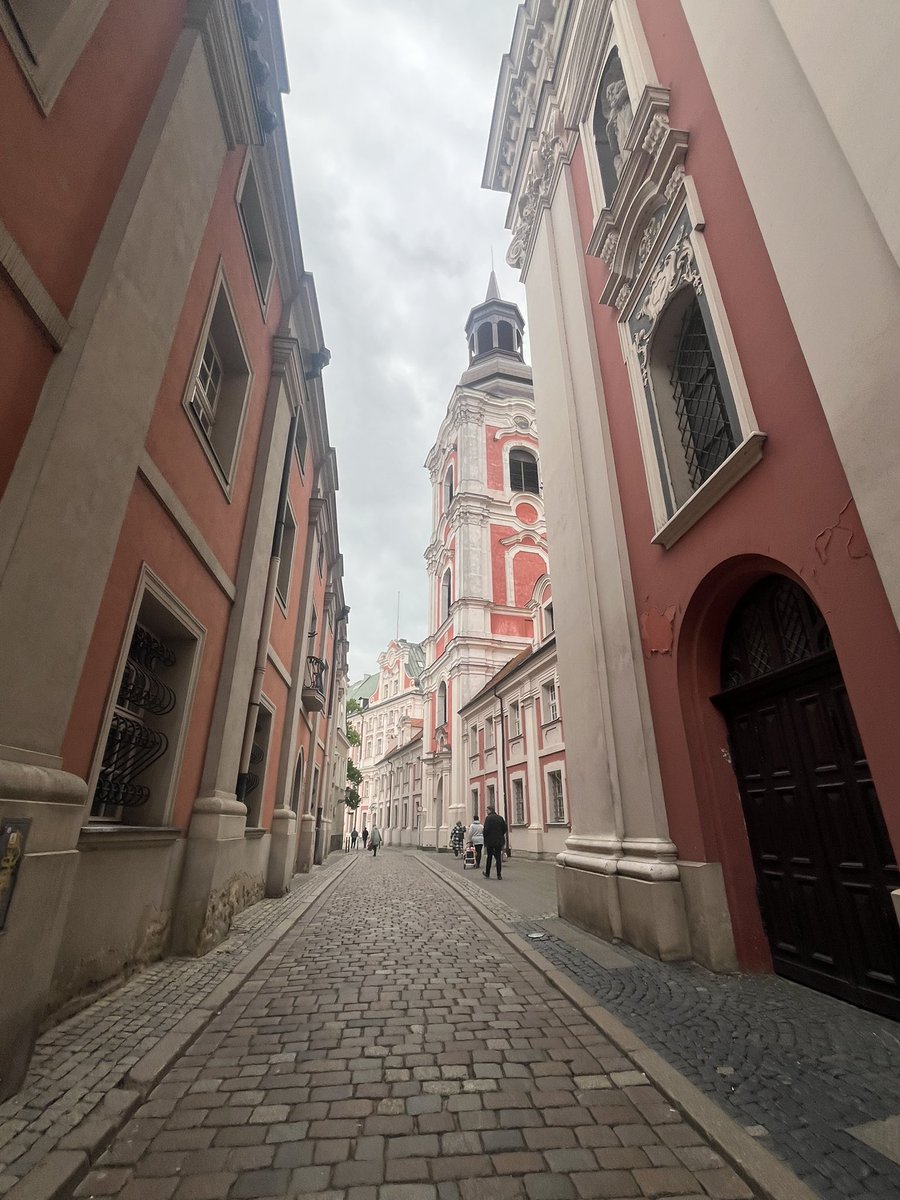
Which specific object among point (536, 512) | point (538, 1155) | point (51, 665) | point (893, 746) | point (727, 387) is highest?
point (536, 512)

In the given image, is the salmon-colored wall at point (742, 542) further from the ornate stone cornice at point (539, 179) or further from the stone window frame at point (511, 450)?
the stone window frame at point (511, 450)

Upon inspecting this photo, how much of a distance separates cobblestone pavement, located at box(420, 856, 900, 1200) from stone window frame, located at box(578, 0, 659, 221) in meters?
9.33

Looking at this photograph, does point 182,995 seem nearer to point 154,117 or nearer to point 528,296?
point 154,117

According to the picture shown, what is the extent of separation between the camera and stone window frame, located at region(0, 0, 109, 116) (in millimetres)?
3352

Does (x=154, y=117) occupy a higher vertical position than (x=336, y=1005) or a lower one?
higher

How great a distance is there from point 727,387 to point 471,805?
86.9 feet

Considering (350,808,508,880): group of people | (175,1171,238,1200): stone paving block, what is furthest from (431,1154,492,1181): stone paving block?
(350,808,508,880): group of people

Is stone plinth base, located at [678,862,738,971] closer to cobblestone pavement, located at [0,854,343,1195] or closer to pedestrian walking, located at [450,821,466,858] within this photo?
cobblestone pavement, located at [0,854,343,1195]

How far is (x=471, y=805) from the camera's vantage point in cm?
2862

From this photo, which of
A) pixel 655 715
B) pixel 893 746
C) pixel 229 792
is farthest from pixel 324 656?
pixel 893 746

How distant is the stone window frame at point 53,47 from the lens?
3.35m

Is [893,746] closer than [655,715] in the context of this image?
Yes

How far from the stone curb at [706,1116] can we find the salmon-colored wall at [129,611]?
4187 millimetres

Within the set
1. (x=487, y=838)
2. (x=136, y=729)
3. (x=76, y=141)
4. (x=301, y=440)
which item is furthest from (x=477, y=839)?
(x=76, y=141)
